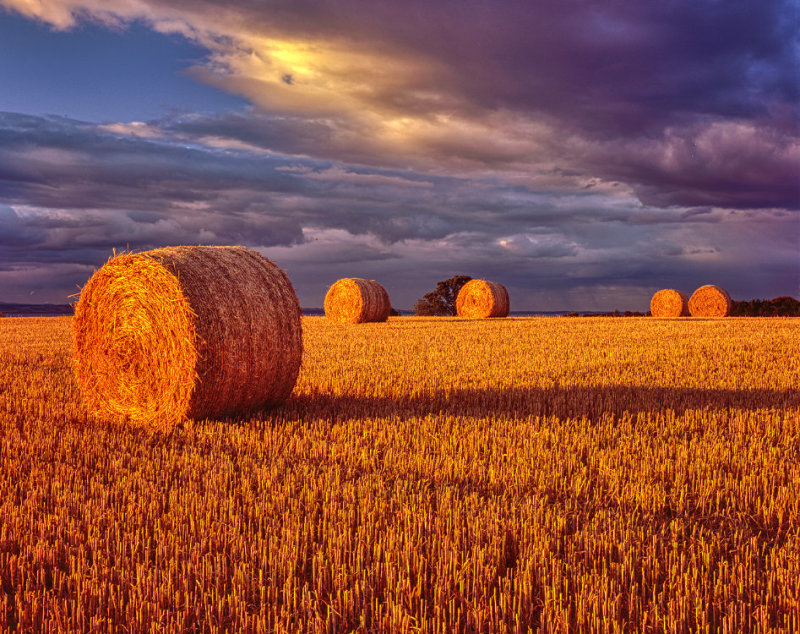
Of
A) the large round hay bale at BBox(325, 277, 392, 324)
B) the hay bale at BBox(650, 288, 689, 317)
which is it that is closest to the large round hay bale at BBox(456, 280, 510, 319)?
the large round hay bale at BBox(325, 277, 392, 324)

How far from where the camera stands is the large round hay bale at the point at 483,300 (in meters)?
34.1

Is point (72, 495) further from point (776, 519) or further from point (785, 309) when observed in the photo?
point (785, 309)

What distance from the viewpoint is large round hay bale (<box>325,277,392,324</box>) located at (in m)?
28.5

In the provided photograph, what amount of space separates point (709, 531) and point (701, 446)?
2.47 metres

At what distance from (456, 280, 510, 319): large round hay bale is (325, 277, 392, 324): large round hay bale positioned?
21.6ft

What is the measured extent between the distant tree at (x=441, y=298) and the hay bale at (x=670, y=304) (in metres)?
15.9

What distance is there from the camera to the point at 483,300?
3431 centimetres

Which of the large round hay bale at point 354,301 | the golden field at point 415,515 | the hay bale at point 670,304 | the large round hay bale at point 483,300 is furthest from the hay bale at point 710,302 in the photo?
the golden field at point 415,515

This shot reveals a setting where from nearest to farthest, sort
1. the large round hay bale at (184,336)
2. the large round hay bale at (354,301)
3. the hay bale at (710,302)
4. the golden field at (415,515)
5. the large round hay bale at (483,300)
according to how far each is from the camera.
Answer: the golden field at (415,515)
the large round hay bale at (184,336)
the large round hay bale at (354,301)
the large round hay bale at (483,300)
the hay bale at (710,302)

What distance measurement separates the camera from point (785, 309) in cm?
4238

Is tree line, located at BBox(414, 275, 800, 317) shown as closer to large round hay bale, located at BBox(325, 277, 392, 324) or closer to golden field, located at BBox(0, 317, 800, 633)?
large round hay bale, located at BBox(325, 277, 392, 324)

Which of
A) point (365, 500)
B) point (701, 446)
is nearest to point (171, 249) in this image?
point (365, 500)

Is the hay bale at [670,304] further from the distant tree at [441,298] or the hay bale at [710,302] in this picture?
the distant tree at [441,298]

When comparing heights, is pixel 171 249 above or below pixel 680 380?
above
